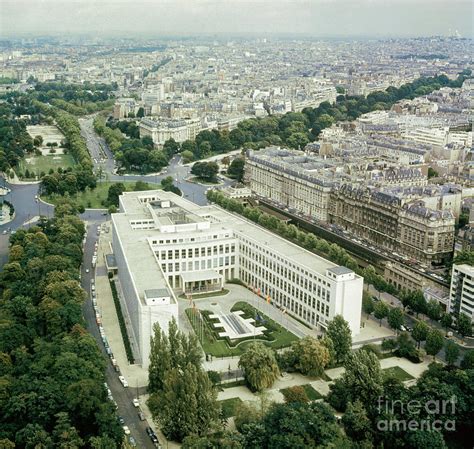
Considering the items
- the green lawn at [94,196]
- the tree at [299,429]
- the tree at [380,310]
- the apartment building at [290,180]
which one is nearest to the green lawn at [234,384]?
the tree at [299,429]

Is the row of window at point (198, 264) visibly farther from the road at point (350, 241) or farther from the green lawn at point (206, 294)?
the road at point (350, 241)

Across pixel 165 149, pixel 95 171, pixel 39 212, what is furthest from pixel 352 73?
pixel 39 212

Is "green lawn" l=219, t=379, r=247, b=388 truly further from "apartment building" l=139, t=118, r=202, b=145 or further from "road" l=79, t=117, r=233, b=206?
"apartment building" l=139, t=118, r=202, b=145

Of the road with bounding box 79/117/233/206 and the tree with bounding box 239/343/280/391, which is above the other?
the tree with bounding box 239/343/280/391

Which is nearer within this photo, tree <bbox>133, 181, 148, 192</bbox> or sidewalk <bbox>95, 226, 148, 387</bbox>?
sidewalk <bbox>95, 226, 148, 387</bbox>

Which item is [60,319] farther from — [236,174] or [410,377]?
[236,174]

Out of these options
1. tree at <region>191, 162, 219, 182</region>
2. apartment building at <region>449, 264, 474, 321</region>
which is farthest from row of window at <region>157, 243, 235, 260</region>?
tree at <region>191, 162, 219, 182</region>
